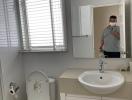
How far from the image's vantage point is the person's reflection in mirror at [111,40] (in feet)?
6.34

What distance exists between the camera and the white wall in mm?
2076

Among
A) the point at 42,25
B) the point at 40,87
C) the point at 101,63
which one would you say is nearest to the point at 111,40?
the point at 101,63

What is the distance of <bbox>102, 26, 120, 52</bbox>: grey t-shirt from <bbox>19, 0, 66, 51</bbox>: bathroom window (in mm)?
537

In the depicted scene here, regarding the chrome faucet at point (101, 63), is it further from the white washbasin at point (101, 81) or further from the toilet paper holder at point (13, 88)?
the toilet paper holder at point (13, 88)

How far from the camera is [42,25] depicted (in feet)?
7.27

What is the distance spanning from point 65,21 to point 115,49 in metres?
0.73

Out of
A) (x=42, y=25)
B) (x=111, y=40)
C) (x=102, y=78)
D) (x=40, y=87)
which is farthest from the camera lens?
(x=42, y=25)

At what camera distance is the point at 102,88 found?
1522 mm

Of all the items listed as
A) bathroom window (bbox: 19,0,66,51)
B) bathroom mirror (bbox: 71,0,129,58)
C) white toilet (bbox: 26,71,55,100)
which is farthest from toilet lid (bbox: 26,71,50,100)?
bathroom mirror (bbox: 71,0,129,58)

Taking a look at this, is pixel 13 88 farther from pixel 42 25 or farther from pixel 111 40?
pixel 111 40

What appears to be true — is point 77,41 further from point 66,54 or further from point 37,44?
point 37,44

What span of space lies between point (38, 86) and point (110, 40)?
1.10 metres

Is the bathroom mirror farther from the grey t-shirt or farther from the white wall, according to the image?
the white wall

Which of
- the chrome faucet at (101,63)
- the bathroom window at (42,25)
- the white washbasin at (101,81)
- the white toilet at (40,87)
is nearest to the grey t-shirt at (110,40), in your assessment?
the chrome faucet at (101,63)
